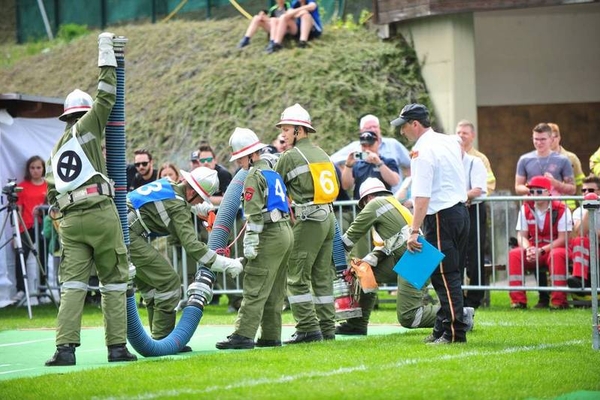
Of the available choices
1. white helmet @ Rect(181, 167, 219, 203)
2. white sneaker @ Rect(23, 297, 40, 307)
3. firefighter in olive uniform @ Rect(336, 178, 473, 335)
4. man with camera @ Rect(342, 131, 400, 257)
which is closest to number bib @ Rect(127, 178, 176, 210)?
white helmet @ Rect(181, 167, 219, 203)

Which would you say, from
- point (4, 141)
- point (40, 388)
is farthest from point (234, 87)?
point (40, 388)

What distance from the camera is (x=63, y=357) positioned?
34.9 ft

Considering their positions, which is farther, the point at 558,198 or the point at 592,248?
the point at 558,198

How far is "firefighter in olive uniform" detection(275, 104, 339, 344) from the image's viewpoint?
39.9ft

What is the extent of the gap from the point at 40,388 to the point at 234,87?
13728mm

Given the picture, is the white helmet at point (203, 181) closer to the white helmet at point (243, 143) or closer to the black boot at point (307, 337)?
the white helmet at point (243, 143)

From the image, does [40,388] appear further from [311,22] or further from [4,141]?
[311,22]

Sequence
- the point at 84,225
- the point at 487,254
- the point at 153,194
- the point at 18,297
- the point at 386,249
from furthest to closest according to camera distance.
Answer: the point at 18,297
the point at 487,254
the point at 386,249
the point at 153,194
the point at 84,225

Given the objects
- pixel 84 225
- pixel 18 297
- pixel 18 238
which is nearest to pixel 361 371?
pixel 84 225

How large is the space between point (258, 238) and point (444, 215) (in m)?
1.79

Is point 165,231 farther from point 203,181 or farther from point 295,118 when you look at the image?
point 295,118

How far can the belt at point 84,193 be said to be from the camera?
1064 cm

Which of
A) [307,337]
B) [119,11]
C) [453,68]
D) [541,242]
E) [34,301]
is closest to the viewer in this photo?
[307,337]

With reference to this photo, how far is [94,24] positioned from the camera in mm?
29781
